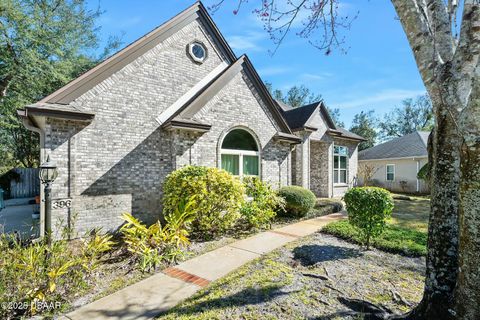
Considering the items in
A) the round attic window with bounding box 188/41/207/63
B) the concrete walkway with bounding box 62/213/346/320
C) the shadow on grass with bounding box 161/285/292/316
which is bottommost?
the concrete walkway with bounding box 62/213/346/320

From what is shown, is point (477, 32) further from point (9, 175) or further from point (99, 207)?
point (9, 175)

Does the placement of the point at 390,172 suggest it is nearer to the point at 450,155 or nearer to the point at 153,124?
the point at 153,124

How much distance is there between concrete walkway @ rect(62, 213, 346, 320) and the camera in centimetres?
332

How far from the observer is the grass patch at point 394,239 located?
18.4ft

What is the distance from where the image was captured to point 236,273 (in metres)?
4.41

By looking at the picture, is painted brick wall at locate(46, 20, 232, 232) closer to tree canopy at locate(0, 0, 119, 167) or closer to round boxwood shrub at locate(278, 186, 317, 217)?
round boxwood shrub at locate(278, 186, 317, 217)

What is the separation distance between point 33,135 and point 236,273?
82.7 ft

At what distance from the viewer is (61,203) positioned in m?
6.53

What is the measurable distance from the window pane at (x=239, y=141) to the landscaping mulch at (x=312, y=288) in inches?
204

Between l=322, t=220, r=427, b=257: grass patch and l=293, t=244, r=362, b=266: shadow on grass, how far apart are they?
2.88ft

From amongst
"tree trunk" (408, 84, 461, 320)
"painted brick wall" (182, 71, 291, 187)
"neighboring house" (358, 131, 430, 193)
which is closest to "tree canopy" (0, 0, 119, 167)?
"painted brick wall" (182, 71, 291, 187)

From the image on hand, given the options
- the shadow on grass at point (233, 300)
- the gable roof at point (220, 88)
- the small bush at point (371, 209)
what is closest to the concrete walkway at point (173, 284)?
the shadow on grass at point (233, 300)

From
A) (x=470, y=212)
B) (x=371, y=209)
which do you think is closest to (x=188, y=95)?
(x=371, y=209)

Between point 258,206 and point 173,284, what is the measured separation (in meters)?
4.14
